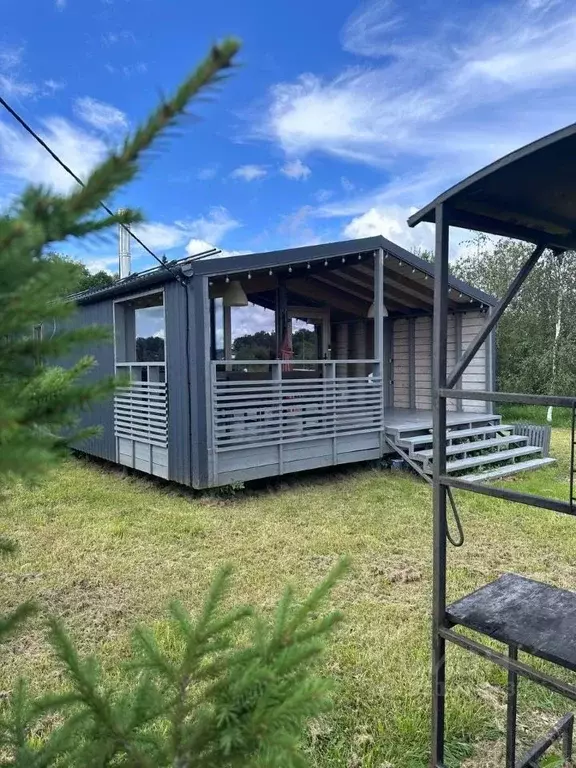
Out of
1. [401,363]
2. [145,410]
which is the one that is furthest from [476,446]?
[145,410]

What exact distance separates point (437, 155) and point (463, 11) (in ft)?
11.5

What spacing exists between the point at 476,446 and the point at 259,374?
3324mm

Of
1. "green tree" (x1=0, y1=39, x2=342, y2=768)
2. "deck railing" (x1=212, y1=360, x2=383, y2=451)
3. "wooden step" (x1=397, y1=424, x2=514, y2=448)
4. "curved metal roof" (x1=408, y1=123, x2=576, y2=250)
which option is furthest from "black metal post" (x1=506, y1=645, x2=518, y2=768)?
"wooden step" (x1=397, y1=424, x2=514, y2=448)

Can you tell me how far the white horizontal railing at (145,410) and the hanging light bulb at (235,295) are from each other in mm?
1443

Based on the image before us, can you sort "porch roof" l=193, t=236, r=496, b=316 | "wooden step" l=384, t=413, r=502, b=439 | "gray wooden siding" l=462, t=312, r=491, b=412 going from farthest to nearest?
"gray wooden siding" l=462, t=312, r=491, b=412 < "wooden step" l=384, t=413, r=502, b=439 < "porch roof" l=193, t=236, r=496, b=316

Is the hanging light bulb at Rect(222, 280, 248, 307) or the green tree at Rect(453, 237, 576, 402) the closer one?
the hanging light bulb at Rect(222, 280, 248, 307)

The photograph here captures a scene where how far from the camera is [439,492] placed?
6.20ft

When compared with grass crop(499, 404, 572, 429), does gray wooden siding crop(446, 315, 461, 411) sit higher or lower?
higher

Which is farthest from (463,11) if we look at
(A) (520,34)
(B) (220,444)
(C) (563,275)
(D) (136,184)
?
(D) (136,184)

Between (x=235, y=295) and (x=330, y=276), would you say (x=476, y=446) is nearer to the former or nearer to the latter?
(x=330, y=276)

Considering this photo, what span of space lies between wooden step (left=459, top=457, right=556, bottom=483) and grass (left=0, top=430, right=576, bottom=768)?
0.24m

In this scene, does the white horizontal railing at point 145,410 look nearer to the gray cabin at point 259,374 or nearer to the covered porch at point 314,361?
the gray cabin at point 259,374

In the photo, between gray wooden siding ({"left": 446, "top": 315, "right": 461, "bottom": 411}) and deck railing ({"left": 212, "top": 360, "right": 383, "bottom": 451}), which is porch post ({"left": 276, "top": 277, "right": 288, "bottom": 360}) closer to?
deck railing ({"left": 212, "top": 360, "right": 383, "bottom": 451})

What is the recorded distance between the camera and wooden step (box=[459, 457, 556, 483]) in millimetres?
6566
